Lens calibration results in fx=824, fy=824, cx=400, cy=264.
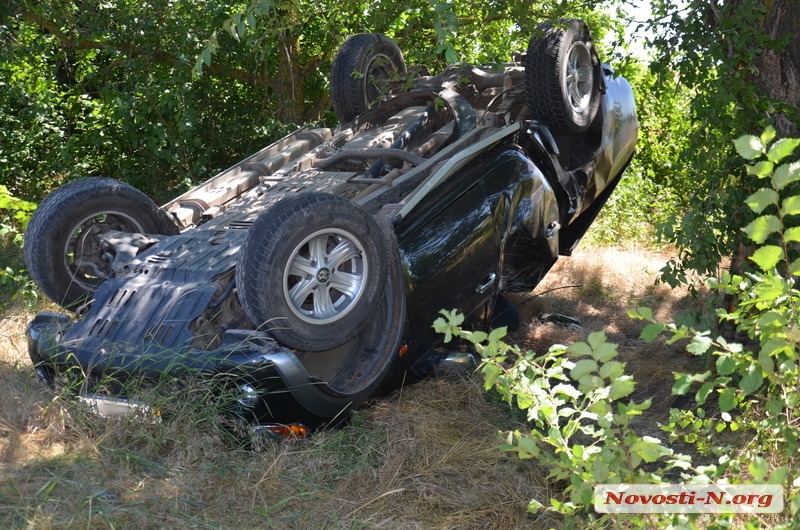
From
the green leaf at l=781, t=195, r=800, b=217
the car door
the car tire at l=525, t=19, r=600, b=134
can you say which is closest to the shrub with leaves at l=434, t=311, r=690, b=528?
the green leaf at l=781, t=195, r=800, b=217

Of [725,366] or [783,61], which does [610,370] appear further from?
[783,61]

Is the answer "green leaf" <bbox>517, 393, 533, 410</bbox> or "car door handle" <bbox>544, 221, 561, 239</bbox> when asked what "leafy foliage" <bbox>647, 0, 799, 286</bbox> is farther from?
"green leaf" <bbox>517, 393, 533, 410</bbox>

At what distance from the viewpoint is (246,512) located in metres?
3.44

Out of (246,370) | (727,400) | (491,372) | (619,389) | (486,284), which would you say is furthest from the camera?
(486,284)

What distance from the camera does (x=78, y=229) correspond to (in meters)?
4.86

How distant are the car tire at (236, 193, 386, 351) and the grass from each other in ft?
1.73

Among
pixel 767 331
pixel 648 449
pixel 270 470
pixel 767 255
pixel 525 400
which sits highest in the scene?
pixel 767 255

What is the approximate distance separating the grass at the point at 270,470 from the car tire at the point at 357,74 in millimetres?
2605

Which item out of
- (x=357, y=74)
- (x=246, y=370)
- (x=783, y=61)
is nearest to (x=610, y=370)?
(x=246, y=370)

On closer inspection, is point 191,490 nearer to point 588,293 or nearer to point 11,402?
point 11,402

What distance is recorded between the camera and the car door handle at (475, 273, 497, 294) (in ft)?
16.1

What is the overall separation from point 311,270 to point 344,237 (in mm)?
240

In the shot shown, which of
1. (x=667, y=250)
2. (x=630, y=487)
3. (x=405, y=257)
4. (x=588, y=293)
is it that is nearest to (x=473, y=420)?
(x=405, y=257)

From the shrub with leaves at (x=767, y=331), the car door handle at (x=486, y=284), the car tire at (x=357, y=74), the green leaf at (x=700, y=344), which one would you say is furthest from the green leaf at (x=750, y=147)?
the car tire at (x=357, y=74)
